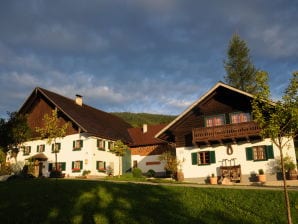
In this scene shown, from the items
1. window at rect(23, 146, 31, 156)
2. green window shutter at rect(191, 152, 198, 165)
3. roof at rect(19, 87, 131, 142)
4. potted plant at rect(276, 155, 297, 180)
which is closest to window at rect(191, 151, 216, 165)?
green window shutter at rect(191, 152, 198, 165)

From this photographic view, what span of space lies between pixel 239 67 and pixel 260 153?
21202 millimetres

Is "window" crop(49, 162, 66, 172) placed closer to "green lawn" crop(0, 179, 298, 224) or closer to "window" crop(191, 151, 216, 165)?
"window" crop(191, 151, 216, 165)

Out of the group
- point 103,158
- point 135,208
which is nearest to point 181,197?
point 135,208

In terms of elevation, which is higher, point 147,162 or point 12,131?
point 12,131

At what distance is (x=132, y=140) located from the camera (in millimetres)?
44125

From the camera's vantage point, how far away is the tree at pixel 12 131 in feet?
108

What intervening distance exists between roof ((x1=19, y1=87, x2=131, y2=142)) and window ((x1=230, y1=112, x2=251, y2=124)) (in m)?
15.5

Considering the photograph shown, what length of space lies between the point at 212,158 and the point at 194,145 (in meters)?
2.10

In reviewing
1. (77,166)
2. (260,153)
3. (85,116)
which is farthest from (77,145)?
(260,153)

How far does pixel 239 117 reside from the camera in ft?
94.3

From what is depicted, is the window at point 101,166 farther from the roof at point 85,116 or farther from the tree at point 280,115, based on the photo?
the tree at point 280,115

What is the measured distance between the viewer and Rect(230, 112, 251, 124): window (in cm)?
2841

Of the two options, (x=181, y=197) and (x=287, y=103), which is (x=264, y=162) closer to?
(x=181, y=197)

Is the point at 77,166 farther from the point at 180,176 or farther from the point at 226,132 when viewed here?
the point at 226,132
